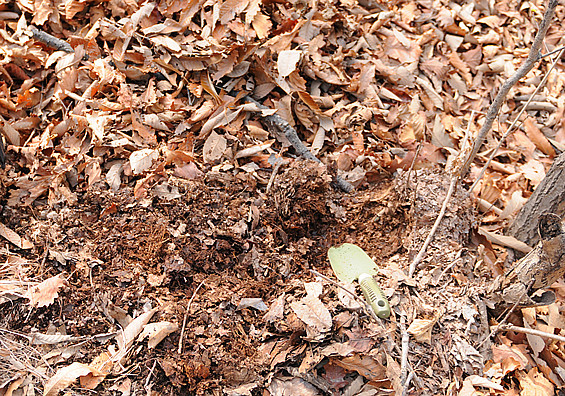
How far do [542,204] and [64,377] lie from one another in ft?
6.27

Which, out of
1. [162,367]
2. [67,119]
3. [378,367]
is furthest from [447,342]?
[67,119]

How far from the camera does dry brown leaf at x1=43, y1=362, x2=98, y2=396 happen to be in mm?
1409

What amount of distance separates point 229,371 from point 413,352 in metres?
0.63

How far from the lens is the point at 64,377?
1.43m

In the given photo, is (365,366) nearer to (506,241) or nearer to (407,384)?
(407,384)

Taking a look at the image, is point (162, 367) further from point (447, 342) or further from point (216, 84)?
point (216, 84)

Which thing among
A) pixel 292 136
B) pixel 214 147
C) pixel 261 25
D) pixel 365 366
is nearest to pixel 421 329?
pixel 365 366

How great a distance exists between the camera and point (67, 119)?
6.36ft

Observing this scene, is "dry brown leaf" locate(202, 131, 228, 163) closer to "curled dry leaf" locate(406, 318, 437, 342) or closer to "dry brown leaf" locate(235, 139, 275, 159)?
"dry brown leaf" locate(235, 139, 275, 159)

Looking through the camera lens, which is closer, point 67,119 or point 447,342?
point 447,342

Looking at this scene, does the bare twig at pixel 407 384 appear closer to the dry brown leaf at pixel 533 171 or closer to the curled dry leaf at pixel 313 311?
the curled dry leaf at pixel 313 311

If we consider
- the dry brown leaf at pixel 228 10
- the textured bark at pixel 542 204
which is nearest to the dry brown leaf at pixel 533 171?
the textured bark at pixel 542 204

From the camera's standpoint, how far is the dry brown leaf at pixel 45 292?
1.56 m

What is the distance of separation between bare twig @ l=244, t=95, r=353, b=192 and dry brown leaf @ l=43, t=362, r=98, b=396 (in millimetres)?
1219
